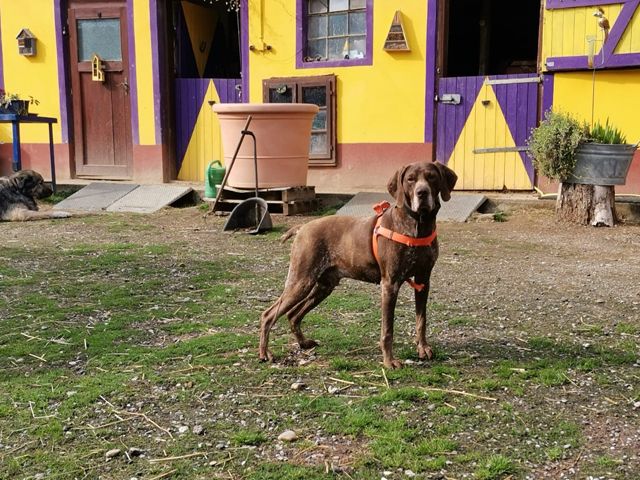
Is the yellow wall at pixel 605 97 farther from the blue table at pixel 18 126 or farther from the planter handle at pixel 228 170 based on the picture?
the blue table at pixel 18 126

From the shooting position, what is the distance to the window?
9.98 m

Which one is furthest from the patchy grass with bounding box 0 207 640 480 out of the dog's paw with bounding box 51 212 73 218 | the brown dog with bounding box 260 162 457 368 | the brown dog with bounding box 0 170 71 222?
the brown dog with bounding box 0 170 71 222

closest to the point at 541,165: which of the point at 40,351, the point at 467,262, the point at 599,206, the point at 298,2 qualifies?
the point at 599,206

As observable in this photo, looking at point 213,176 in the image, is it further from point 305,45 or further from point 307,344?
point 307,344

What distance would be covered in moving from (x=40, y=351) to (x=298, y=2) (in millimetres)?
7504

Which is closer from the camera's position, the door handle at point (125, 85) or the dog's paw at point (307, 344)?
the dog's paw at point (307, 344)

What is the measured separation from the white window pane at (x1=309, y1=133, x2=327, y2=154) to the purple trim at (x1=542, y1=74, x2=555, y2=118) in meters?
3.05

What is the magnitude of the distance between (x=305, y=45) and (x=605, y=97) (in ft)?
13.6

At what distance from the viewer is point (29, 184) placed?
371 inches

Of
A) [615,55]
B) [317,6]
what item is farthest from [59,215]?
[615,55]

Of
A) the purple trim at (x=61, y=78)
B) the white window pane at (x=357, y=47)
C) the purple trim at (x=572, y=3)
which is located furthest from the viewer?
the purple trim at (x=61, y=78)

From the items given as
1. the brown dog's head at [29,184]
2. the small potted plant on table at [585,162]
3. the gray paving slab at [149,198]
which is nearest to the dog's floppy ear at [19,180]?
the brown dog's head at [29,184]

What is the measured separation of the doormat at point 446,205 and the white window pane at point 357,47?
2.03 metres

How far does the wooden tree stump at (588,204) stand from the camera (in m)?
7.68
